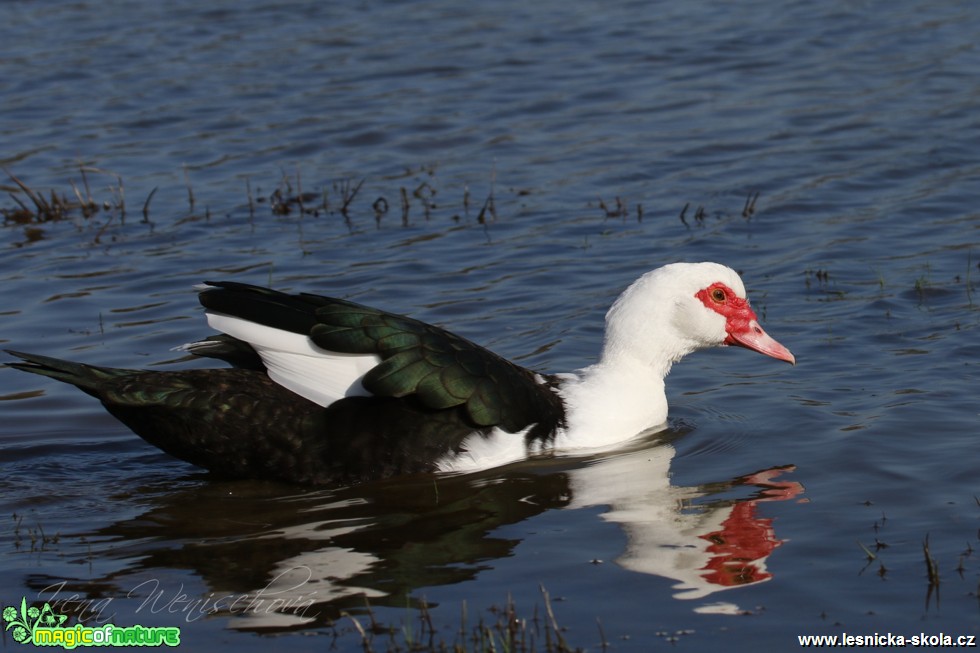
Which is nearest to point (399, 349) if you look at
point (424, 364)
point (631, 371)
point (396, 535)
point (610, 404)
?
point (424, 364)

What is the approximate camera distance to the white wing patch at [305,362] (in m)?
6.48

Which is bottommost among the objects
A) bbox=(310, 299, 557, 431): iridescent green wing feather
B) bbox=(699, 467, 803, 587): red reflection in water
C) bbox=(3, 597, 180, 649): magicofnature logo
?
bbox=(699, 467, 803, 587): red reflection in water

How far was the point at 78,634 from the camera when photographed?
5.14 meters

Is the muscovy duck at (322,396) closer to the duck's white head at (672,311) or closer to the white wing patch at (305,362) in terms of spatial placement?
the white wing patch at (305,362)

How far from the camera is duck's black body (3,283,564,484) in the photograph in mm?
6461

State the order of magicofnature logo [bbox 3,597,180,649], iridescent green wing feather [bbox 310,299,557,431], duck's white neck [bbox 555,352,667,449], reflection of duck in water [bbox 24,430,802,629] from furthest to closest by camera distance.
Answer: duck's white neck [bbox 555,352,667,449]
iridescent green wing feather [bbox 310,299,557,431]
reflection of duck in water [bbox 24,430,802,629]
magicofnature logo [bbox 3,597,180,649]

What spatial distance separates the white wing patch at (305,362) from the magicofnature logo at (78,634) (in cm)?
161

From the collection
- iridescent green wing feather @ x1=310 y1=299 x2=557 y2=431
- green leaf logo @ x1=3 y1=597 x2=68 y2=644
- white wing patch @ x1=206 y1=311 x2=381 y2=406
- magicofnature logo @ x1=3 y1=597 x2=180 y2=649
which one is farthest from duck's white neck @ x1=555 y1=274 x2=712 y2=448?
green leaf logo @ x1=3 y1=597 x2=68 y2=644

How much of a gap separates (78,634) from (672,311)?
11.0ft

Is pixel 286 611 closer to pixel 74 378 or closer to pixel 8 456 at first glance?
pixel 74 378

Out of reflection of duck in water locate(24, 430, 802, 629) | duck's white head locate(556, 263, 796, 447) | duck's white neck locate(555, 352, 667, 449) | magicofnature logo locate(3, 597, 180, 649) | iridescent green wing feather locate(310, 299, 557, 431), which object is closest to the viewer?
magicofnature logo locate(3, 597, 180, 649)

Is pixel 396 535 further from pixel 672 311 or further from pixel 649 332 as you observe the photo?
pixel 672 311

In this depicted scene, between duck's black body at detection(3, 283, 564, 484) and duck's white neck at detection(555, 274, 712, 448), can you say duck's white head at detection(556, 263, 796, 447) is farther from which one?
duck's black body at detection(3, 283, 564, 484)

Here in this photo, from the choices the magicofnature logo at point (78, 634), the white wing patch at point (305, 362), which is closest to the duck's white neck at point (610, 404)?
the white wing patch at point (305, 362)
